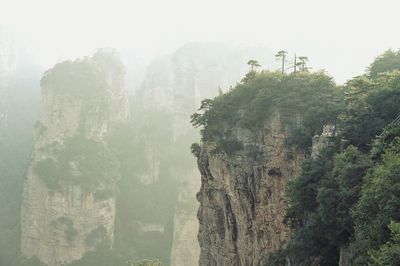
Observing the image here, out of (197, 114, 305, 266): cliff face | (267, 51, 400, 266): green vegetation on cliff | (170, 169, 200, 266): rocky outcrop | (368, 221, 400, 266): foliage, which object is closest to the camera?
(368, 221, 400, 266): foliage

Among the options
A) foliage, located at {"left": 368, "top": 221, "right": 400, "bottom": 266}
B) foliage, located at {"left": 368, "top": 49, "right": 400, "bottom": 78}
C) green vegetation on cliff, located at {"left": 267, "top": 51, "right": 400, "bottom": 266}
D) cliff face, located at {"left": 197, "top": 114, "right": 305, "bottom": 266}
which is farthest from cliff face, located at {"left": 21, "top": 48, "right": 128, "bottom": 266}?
foliage, located at {"left": 368, "top": 221, "right": 400, "bottom": 266}

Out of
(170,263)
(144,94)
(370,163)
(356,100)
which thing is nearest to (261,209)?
(356,100)

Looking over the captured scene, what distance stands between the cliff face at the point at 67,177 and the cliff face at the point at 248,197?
4127cm

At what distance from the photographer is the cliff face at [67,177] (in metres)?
69.6

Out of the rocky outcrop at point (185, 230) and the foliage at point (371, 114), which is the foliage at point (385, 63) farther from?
the rocky outcrop at point (185, 230)

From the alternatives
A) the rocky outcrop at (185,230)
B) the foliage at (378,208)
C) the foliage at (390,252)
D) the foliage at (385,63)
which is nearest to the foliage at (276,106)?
the foliage at (385,63)

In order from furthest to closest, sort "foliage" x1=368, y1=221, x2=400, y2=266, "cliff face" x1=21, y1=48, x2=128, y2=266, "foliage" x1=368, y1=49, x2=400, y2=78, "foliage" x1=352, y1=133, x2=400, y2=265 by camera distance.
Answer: "cliff face" x1=21, y1=48, x2=128, y2=266
"foliage" x1=368, y1=49, x2=400, y2=78
"foliage" x1=352, y1=133, x2=400, y2=265
"foliage" x1=368, y1=221, x2=400, y2=266

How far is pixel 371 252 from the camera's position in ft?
41.0

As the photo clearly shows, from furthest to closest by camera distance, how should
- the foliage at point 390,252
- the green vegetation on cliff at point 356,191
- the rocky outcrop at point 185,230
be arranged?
the rocky outcrop at point 185,230
the green vegetation on cliff at point 356,191
the foliage at point 390,252

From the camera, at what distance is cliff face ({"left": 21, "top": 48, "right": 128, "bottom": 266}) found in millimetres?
69562

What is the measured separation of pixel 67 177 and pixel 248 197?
47749 mm

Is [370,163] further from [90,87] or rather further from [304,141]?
[90,87]

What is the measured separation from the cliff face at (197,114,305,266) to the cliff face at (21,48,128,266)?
4127 centimetres

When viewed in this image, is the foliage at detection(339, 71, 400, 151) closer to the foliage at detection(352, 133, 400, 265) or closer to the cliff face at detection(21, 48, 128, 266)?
the foliage at detection(352, 133, 400, 265)
